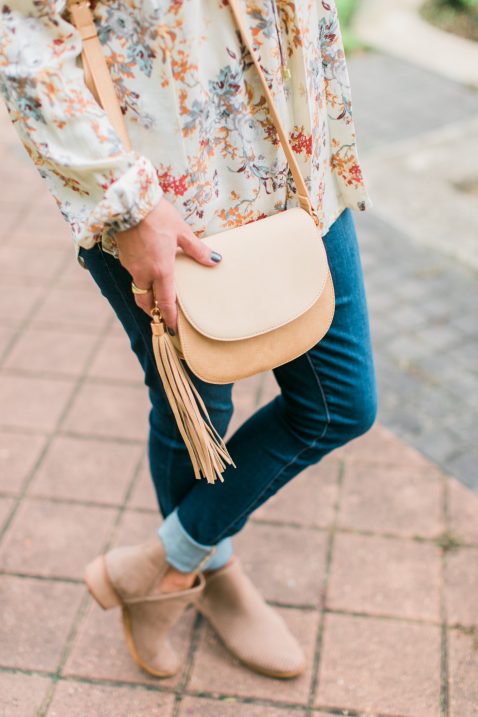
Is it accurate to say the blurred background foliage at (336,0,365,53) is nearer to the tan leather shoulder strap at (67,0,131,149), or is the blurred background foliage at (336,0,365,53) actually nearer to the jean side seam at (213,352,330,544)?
the jean side seam at (213,352,330,544)

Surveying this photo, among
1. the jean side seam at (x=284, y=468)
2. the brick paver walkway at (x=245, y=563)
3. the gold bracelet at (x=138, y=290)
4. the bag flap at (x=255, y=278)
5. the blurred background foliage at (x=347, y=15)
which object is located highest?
the gold bracelet at (x=138, y=290)

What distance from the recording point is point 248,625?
6.16 ft

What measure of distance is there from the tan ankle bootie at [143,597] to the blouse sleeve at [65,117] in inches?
32.8

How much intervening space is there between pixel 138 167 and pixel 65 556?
1.29 meters

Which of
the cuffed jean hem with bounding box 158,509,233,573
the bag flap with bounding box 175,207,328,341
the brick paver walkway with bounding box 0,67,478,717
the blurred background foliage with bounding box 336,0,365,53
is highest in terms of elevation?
the bag flap with bounding box 175,207,328,341

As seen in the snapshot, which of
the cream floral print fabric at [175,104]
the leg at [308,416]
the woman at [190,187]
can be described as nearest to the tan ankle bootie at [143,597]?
the woman at [190,187]

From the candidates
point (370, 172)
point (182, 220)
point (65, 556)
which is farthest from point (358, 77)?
point (182, 220)

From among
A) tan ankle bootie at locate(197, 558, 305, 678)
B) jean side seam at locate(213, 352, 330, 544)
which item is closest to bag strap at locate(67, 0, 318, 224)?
jean side seam at locate(213, 352, 330, 544)

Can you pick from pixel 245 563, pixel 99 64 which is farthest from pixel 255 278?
pixel 245 563

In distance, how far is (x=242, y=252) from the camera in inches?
52.0

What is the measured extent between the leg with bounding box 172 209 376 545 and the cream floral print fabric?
193 millimetres

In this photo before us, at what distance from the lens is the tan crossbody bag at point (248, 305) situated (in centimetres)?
129

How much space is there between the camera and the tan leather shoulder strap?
1137 mm

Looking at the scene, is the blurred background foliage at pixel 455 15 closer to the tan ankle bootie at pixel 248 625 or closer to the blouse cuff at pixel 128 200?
the tan ankle bootie at pixel 248 625
